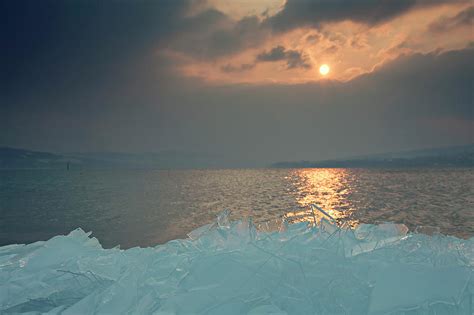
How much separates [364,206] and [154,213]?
30.4 metres

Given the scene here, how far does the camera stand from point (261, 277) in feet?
17.1

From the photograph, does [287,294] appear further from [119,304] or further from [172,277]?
[119,304]

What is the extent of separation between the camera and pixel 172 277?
227 inches

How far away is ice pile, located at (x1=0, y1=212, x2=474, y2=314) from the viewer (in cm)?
479

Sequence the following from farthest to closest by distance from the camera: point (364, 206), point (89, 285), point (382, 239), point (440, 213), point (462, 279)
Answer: point (364, 206), point (440, 213), point (382, 239), point (89, 285), point (462, 279)

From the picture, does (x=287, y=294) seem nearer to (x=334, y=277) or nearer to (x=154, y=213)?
(x=334, y=277)

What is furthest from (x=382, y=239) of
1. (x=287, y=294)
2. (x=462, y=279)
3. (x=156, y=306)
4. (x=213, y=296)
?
(x=156, y=306)

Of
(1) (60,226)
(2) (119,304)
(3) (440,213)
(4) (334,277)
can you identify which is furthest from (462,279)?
(3) (440,213)

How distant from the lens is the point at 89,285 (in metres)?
6.30

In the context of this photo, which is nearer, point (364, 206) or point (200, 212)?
point (200, 212)

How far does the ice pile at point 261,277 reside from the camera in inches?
189

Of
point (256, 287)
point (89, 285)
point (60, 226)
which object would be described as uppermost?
point (256, 287)

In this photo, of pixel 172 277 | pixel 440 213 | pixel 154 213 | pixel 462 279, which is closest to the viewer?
pixel 462 279

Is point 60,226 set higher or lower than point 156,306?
lower
